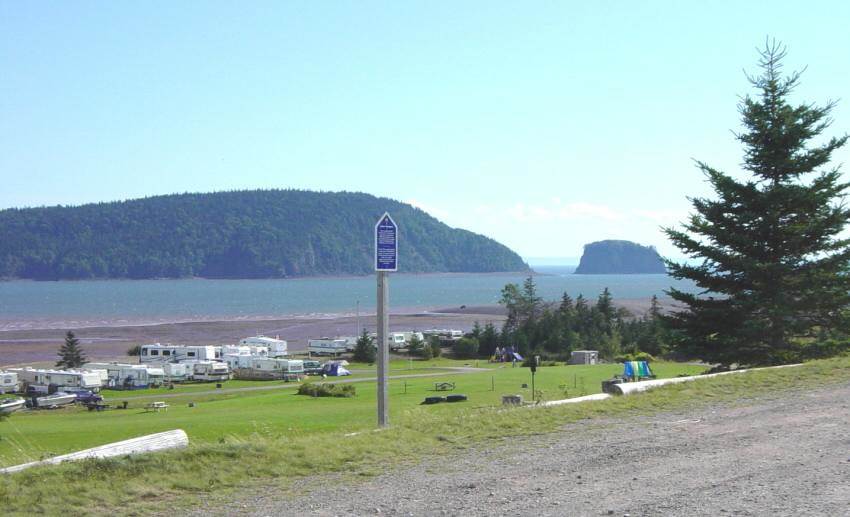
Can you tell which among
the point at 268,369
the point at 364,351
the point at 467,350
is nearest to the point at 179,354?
the point at 268,369

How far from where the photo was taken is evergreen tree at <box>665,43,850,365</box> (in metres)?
16.5

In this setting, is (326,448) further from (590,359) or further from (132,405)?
(590,359)

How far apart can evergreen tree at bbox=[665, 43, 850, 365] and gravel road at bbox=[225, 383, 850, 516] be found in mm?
9520

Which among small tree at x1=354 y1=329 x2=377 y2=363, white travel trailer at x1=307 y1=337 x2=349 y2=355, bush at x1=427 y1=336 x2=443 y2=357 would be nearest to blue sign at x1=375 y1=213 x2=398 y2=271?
small tree at x1=354 y1=329 x2=377 y2=363

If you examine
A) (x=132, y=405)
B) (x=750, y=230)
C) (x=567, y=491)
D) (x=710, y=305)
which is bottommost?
(x=132, y=405)

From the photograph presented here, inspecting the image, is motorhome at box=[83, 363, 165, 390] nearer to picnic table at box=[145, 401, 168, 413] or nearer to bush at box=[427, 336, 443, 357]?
picnic table at box=[145, 401, 168, 413]

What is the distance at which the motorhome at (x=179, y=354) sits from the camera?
4800 centimetres

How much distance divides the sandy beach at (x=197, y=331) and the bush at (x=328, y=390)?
31.3 meters

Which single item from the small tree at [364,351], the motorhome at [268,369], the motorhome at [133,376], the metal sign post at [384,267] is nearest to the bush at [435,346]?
the small tree at [364,351]

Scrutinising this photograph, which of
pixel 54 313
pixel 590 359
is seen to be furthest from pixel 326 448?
pixel 54 313

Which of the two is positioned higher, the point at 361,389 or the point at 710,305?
the point at 710,305

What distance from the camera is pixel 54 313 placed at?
10394 cm

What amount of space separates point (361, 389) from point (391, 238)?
2296 centimetres

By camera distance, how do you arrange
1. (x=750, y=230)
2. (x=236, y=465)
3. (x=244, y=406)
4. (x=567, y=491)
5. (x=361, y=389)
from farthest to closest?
(x=361, y=389) < (x=244, y=406) < (x=750, y=230) < (x=236, y=465) < (x=567, y=491)
